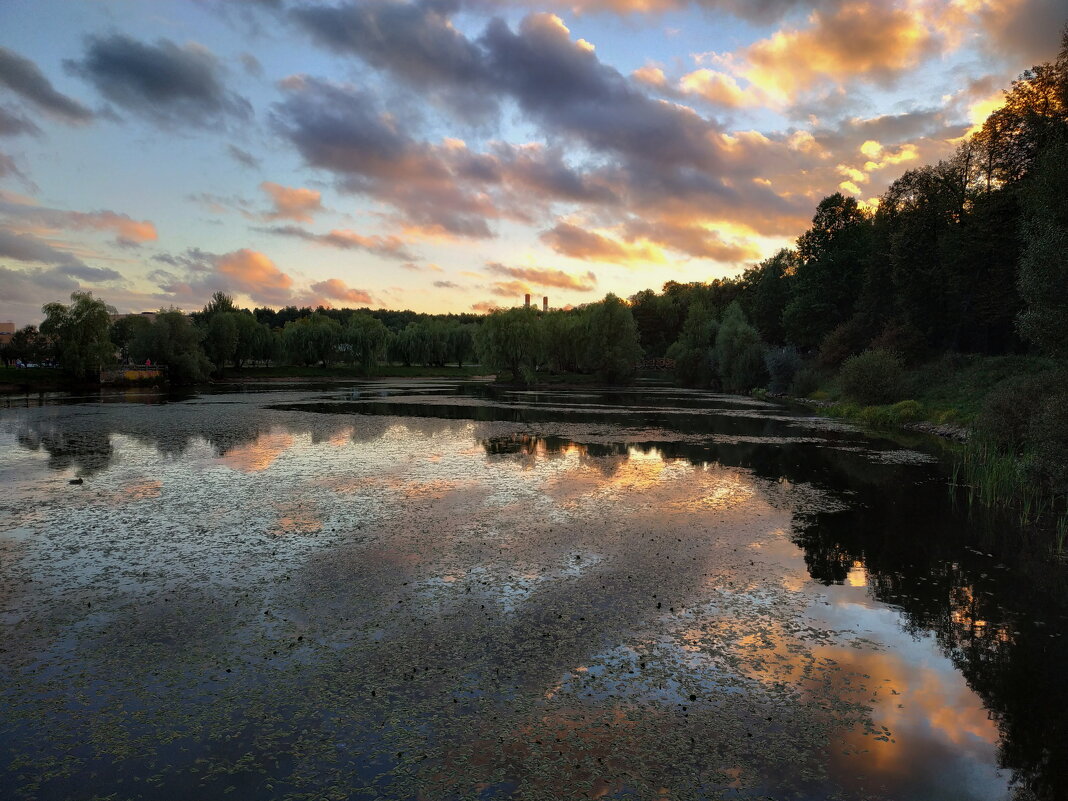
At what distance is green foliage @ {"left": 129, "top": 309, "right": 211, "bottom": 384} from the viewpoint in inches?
3342

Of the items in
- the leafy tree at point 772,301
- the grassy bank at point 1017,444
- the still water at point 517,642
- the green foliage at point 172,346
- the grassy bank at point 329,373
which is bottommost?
the still water at point 517,642

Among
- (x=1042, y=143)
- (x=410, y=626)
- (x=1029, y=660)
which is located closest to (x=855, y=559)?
(x=1029, y=660)

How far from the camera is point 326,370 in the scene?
109625 mm

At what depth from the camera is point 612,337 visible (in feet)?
288

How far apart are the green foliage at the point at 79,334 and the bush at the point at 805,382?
79720 millimetres

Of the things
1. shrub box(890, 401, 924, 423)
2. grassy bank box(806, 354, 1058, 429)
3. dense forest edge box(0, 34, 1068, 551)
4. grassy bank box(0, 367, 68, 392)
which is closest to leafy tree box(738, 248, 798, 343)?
dense forest edge box(0, 34, 1068, 551)

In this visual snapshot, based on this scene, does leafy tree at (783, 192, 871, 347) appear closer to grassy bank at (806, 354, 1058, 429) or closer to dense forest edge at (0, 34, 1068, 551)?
dense forest edge at (0, 34, 1068, 551)

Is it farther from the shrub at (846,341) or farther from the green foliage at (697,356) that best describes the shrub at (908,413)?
the green foliage at (697,356)

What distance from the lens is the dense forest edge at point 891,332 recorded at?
22547 mm

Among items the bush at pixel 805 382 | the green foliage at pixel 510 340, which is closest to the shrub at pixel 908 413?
the bush at pixel 805 382

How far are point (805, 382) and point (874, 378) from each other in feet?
64.0

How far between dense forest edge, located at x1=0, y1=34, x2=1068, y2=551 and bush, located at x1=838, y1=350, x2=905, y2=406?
0.33 ft

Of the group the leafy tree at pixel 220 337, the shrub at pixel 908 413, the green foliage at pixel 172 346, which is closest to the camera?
the shrub at pixel 908 413

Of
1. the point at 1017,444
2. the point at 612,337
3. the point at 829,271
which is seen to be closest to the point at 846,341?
the point at 829,271
